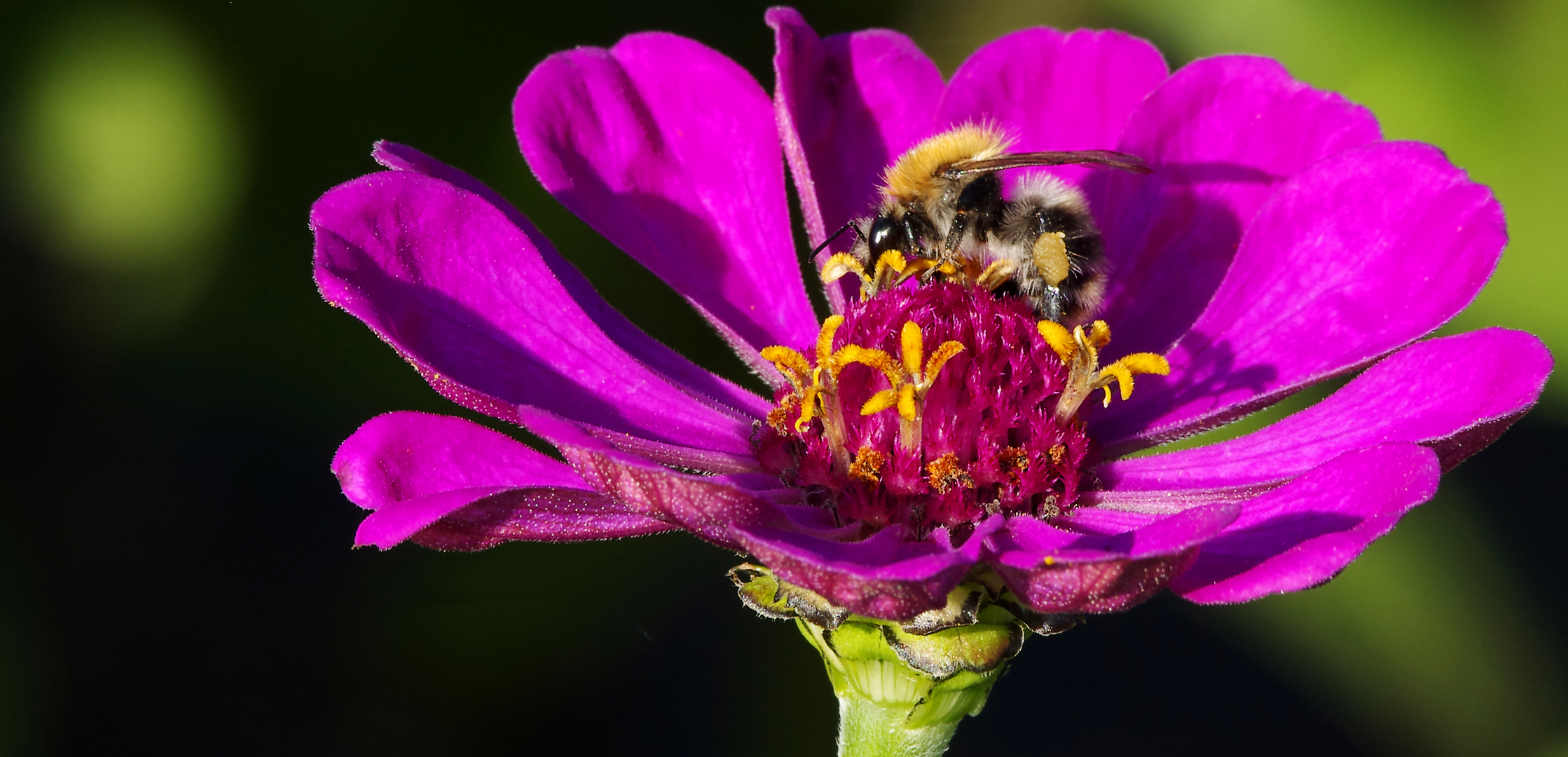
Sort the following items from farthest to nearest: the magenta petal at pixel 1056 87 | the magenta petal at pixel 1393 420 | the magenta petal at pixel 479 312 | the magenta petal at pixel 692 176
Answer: the magenta petal at pixel 1056 87, the magenta petal at pixel 692 176, the magenta petal at pixel 479 312, the magenta petal at pixel 1393 420

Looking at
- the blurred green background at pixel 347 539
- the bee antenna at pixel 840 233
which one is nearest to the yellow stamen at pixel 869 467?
the bee antenna at pixel 840 233

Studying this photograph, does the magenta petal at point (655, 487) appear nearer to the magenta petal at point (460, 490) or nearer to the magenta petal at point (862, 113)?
the magenta petal at point (460, 490)

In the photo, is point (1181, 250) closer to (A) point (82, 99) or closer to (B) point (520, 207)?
(B) point (520, 207)

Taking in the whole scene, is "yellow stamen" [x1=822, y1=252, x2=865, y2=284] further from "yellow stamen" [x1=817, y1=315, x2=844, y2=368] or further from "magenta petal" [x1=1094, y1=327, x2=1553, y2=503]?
"magenta petal" [x1=1094, y1=327, x2=1553, y2=503]

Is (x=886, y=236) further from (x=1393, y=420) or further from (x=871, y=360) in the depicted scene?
(x=1393, y=420)

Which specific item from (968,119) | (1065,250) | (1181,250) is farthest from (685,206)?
(1181,250)

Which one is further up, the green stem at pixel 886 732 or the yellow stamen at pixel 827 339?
the yellow stamen at pixel 827 339
